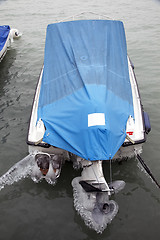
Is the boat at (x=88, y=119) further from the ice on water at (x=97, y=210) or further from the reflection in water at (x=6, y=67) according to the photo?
the reflection in water at (x=6, y=67)

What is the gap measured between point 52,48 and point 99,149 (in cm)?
362

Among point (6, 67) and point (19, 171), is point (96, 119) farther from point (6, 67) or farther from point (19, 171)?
point (6, 67)

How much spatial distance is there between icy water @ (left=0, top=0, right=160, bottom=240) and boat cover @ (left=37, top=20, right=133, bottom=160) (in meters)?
1.37

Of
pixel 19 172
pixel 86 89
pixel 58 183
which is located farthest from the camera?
pixel 19 172

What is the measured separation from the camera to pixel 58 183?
17.8 feet

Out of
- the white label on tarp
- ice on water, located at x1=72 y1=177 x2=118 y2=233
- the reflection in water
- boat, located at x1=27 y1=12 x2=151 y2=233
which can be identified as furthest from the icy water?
the white label on tarp

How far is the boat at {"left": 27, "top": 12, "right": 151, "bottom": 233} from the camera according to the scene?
4.45 m

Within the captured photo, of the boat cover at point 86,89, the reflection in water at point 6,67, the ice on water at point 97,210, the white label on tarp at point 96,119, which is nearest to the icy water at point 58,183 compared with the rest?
the reflection in water at point 6,67

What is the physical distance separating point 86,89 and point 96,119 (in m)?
0.90

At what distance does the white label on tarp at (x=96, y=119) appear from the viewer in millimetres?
4441

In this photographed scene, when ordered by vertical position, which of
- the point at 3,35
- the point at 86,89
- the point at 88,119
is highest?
the point at 86,89

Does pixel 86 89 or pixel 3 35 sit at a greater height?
pixel 86 89

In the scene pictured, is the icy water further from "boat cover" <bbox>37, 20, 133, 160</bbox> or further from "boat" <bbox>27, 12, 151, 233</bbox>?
"boat cover" <bbox>37, 20, 133, 160</bbox>

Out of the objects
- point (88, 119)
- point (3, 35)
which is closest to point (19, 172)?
point (88, 119)
